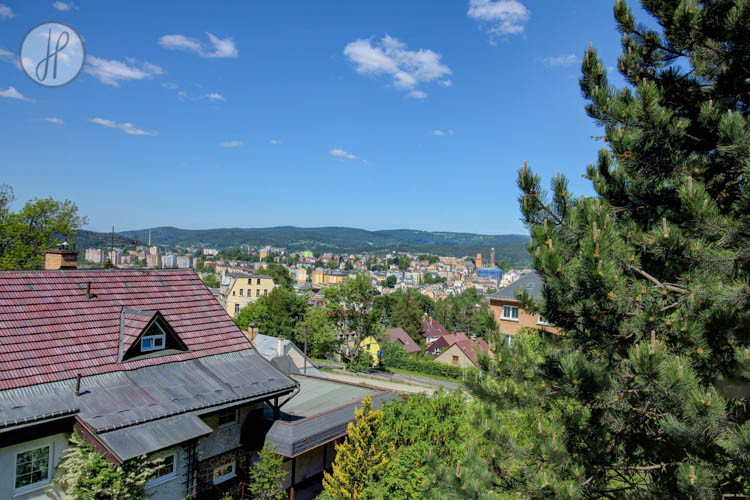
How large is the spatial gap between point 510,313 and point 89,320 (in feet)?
69.6

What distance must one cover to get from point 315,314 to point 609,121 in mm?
37061

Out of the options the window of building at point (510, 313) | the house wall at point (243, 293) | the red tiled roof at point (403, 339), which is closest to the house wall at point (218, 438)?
the window of building at point (510, 313)

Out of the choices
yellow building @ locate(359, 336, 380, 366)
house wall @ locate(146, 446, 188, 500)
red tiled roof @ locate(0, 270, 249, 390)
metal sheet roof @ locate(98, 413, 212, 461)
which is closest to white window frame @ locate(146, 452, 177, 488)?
house wall @ locate(146, 446, 188, 500)

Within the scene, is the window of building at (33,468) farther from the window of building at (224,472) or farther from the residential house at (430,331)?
the residential house at (430,331)

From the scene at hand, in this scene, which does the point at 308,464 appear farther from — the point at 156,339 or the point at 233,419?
the point at 156,339

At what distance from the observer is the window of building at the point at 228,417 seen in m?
12.2

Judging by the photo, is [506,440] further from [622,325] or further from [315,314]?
[315,314]

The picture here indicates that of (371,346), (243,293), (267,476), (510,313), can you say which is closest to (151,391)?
(267,476)

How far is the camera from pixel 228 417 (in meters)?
12.5

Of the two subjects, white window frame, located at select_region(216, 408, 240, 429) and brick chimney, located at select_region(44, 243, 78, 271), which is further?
brick chimney, located at select_region(44, 243, 78, 271)

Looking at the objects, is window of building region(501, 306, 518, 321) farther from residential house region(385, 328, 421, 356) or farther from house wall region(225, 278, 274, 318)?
house wall region(225, 278, 274, 318)

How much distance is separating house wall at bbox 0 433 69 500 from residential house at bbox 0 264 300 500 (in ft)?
0.07

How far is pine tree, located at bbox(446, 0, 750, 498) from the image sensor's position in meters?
4.31

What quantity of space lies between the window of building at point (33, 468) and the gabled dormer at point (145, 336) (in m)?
2.53
